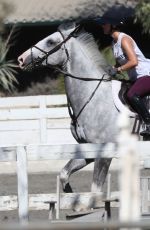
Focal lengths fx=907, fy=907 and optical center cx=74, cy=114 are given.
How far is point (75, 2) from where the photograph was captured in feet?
83.0

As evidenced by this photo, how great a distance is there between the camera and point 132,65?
379 inches

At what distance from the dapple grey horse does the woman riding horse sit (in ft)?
0.90

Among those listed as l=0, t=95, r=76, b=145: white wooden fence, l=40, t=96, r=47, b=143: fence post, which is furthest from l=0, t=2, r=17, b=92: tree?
l=40, t=96, r=47, b=143: fence post

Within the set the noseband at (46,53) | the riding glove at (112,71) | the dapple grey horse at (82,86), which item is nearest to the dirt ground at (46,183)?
the noseband at (46,53)

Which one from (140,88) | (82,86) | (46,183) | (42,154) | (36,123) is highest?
(42,154)

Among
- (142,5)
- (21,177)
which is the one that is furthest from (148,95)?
(142,5)

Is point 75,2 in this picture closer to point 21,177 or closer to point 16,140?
point 16,140

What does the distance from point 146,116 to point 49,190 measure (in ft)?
10.8

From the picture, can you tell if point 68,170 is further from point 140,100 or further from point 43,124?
point 43,124

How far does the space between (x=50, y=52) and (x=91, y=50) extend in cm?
47

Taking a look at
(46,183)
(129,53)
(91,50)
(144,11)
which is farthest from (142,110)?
(144,11)

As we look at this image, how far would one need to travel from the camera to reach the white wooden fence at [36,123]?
16.2 meters

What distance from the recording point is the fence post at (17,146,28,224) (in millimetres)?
7395

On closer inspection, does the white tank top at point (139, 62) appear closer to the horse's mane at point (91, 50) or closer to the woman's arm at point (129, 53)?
the woman's arm at point (129, 53)
